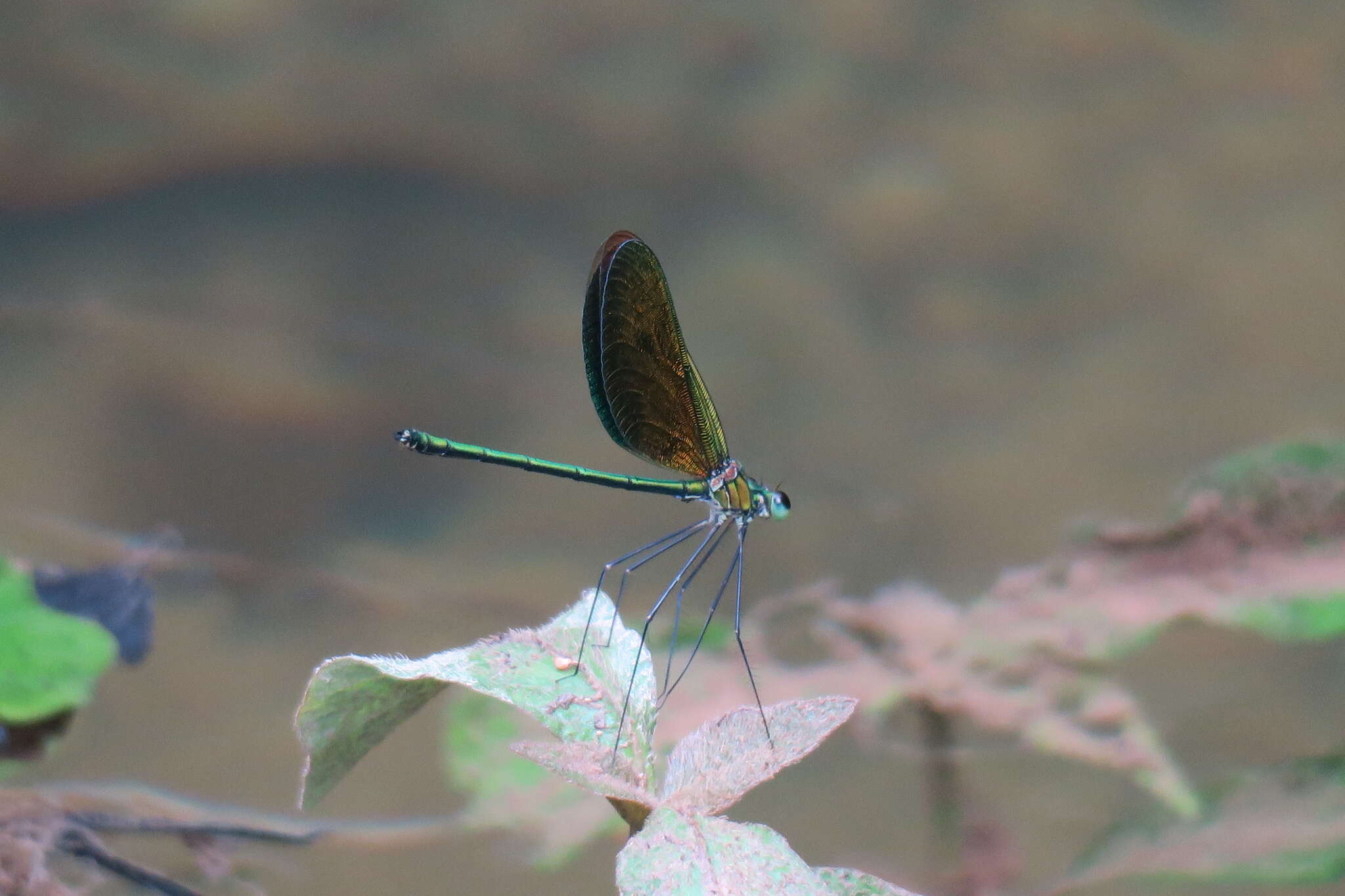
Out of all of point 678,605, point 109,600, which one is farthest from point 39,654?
point 678,605

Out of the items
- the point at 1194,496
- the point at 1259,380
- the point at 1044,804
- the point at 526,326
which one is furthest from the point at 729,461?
the point at 1259,380

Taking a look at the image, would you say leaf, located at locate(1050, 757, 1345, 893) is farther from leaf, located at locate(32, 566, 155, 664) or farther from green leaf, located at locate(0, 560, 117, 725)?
leaf, located at locate(32, 566, 155, 664)

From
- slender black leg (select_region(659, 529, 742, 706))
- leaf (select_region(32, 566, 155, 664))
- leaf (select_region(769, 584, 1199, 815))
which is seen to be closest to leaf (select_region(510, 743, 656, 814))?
slender black leg (select_region(659, 529, 742, 706))

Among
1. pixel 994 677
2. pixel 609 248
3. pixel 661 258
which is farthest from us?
pixel 661 258

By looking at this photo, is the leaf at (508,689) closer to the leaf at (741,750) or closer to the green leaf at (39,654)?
the leaf at (741,750)

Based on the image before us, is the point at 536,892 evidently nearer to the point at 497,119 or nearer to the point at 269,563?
the point at 269,563

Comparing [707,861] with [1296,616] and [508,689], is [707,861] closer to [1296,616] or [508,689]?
[508,689]
